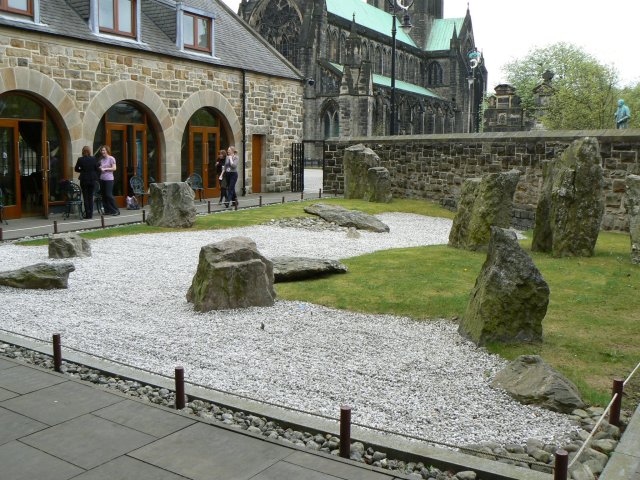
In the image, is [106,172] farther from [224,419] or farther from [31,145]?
[224,419]

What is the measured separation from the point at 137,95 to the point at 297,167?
8845 millimetres

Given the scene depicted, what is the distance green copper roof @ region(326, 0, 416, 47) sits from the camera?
6334 cm

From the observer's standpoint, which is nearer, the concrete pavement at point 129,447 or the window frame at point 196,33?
the concrete pavement at point 129,447

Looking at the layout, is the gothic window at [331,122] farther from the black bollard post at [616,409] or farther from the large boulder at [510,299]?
the black bollard post at [616,409]

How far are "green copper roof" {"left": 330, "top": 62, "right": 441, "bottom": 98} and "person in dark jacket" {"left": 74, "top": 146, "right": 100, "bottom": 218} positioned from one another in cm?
4129

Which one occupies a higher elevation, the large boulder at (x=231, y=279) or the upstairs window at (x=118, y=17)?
the upstairs window at (x=118, y=17)

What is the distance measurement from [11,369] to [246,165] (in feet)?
66.1

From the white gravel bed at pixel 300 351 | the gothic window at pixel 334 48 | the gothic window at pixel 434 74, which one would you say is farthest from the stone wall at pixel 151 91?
the gothic window at pixel 434 74

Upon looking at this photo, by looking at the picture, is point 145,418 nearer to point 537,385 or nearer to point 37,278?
point 537,385

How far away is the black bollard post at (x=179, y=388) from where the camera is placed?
17.1ft

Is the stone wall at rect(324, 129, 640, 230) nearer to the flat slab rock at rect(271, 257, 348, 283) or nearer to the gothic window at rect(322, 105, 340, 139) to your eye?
the flat slab rock at rect(271, 257, 348, 283)

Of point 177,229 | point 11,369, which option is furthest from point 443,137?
point 11,369

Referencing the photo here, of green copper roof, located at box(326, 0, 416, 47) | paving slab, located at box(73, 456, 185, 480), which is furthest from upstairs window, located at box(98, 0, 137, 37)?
green copper roof, located at box(326, 0, 416, 47)

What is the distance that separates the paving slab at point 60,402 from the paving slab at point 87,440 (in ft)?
0.57
